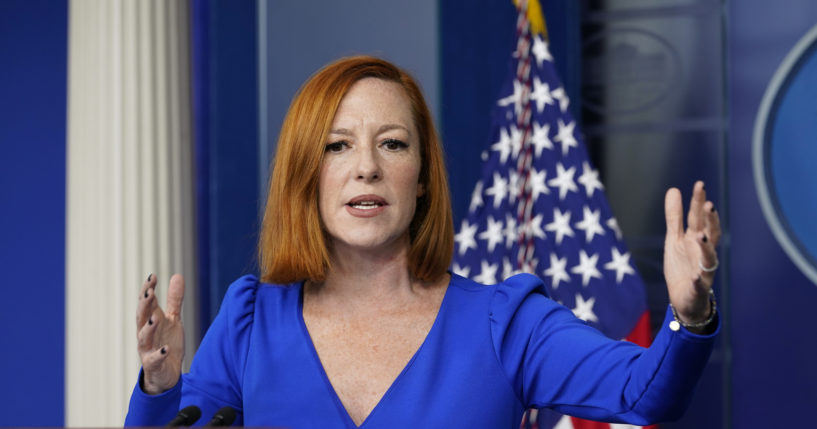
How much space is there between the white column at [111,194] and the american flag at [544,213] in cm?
124

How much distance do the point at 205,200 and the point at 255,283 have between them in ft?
8.21

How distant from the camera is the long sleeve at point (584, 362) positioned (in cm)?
148

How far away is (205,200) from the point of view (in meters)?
4.38

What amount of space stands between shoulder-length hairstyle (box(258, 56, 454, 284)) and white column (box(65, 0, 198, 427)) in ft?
6.20

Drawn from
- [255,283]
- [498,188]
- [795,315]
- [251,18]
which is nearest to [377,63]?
[255,283]

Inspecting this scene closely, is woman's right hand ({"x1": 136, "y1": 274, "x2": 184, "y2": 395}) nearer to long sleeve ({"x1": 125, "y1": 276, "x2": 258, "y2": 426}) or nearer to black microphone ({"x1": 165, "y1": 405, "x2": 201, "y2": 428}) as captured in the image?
long sleeve ({"x1": 125, "y1": 276, "x2": 258, "y2": 426})

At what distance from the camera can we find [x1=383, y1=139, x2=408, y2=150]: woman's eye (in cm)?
186

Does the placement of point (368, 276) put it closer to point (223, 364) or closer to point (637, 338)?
point (223, 364)

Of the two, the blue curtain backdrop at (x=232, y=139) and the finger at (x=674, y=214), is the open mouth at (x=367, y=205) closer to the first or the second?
the finger at (x=674, y=214)

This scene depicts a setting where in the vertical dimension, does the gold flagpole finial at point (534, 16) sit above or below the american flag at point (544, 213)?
above

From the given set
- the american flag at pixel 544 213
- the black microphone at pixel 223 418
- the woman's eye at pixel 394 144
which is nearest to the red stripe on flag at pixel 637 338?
the american flag at pixel 544 213

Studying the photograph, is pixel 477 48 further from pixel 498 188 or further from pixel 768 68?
pixel 768 68

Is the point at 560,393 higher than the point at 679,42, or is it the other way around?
the point at 679,42

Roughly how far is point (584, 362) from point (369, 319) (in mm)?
427
